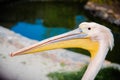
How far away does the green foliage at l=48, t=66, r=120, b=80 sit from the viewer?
3.39m

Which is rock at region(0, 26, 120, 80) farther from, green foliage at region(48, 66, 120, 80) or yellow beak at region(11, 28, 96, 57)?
yellow beak at region(11, 28, 96, 57)

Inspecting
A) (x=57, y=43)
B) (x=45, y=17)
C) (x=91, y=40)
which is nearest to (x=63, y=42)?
(x=57, y=43)

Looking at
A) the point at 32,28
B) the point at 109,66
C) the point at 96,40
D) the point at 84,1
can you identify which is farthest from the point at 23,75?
the point at 84,1

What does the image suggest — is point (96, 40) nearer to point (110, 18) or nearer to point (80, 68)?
point (80, 68)

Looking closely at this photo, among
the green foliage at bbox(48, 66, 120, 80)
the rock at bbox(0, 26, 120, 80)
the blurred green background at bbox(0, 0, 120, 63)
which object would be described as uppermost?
the blurred green background at bbox(0, 0, 120, 63)

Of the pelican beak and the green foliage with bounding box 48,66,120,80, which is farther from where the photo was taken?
the green foliage with bounding box 48,66,120,80

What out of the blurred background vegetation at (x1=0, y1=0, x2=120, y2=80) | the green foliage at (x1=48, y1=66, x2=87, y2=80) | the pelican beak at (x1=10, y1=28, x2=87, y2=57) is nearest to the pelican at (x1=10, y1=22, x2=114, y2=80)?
the pelican beak at (x1=10, y1=28, x2=87, y2=57)

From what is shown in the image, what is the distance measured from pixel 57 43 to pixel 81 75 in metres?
1.29

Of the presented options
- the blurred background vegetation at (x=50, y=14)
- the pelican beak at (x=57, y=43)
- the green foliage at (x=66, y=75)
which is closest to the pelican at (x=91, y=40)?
the pelican beak at (x=57, y=43)

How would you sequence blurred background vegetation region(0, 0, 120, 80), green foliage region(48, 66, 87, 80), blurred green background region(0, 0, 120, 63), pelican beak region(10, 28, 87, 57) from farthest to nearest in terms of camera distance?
blurred background vegetation region(0, 0, 120, 80), blurred green background region(0, 0, 120, 63), green foliage region(48, 66, 87, 80), pelican beak region(10, 28, 87, 57)

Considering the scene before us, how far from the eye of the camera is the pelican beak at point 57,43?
2.19 meters

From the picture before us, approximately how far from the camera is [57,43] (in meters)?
2.22

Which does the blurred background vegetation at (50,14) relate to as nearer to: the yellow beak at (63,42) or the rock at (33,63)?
the rock at (33,63)

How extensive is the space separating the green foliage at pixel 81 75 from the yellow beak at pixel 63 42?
1076mm
